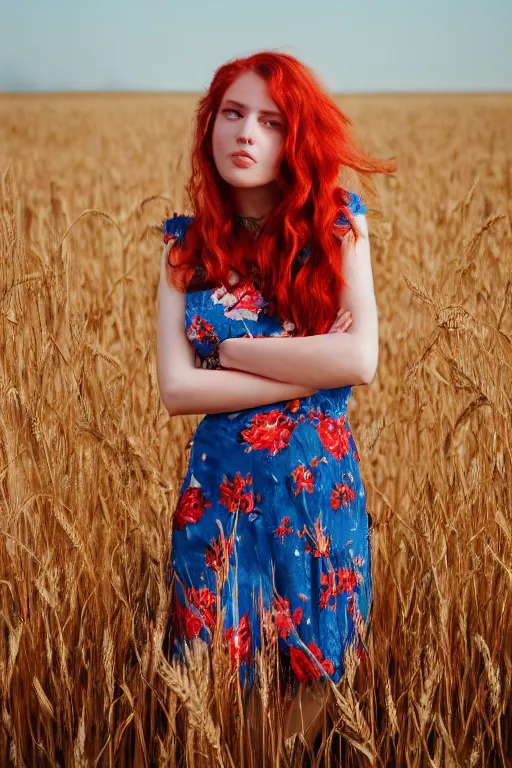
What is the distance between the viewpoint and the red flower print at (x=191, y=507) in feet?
4.51

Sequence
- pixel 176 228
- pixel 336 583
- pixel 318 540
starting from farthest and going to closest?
pixel 176 228, pixel 336 583, pixel 318 540

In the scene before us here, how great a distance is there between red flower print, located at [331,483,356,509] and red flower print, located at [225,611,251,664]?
0.20 meters

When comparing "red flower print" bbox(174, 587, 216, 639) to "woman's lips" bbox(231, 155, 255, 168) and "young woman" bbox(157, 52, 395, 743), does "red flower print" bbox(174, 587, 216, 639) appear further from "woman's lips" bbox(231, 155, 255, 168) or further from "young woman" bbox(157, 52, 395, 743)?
"woman's lips" bbox(231, 155, 255, 168)

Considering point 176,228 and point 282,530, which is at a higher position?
point 176,228

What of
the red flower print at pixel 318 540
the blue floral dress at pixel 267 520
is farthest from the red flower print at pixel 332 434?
the red flower print at pixel 318 540

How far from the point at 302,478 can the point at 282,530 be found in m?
0.08

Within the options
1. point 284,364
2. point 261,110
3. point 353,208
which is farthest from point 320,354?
point 261,110

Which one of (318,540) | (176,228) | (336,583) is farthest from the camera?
(176,228)

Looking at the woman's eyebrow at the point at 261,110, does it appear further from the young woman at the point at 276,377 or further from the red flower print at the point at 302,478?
the red flower print at the point at 302,478

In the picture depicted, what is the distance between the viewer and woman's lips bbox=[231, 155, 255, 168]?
1371 millimetres

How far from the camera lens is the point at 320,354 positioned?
1323 millimetres

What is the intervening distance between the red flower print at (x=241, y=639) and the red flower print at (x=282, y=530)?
122mm

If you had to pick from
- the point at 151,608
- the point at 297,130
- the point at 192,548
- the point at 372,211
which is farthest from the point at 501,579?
the point at 372,211

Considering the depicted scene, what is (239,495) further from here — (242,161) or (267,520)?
(242,161)
